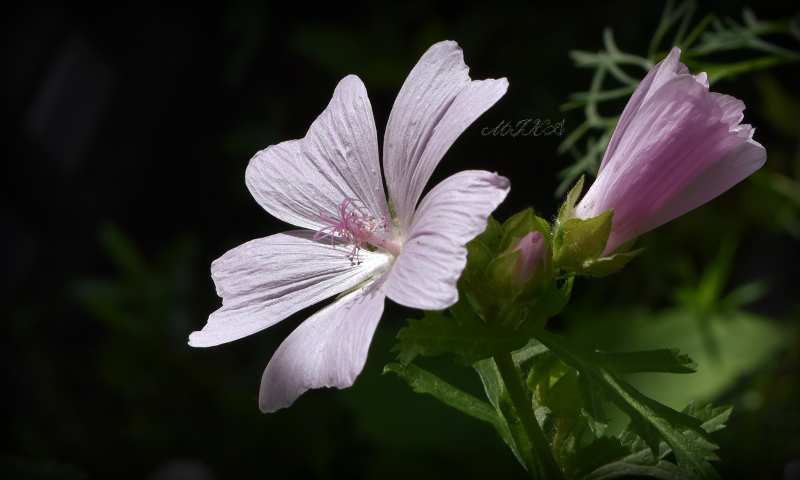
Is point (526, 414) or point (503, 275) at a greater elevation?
point (503, 275)

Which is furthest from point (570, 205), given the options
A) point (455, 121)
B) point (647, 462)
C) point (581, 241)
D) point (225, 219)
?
point (225, 219)

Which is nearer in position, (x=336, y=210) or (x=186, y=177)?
(x=336, y=210)

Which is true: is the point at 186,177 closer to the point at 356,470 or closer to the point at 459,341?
the point at 356,470

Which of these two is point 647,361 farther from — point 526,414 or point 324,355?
point 324,355

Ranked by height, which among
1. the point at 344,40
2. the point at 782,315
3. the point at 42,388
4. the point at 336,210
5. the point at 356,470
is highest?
the point at 344,40

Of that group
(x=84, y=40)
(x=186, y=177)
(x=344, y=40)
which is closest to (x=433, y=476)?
(x=344, y=40)

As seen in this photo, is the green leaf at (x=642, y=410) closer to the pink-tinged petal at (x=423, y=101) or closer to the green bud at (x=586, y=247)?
the green bud at (x=586, y=247)
